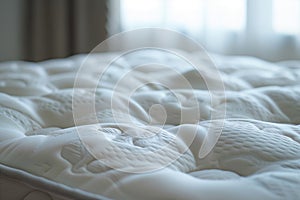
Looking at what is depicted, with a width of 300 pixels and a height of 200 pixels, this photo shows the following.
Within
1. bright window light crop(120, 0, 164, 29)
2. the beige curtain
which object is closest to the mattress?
bright window light crop(120, 0, 164, 29)

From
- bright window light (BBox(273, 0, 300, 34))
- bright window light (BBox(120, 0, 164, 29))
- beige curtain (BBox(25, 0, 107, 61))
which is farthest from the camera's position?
beige curtain (BBox(25, 0, 107, 61))

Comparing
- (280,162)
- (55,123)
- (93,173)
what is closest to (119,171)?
(93,173)

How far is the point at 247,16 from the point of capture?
238 centimetres

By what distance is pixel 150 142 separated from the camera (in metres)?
0.62

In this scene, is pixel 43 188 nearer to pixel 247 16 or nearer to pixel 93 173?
pixel 93 173

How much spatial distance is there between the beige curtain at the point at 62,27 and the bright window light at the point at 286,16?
98cm

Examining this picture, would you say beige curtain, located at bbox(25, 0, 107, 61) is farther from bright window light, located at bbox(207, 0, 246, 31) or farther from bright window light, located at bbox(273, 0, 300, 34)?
bright window light, located at bbox(273, 0, 300, 34)

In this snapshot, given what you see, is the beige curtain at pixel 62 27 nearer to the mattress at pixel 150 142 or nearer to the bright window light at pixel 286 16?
the bright window light at pixel 286 16

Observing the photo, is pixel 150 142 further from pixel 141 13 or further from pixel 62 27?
pixel 62 27

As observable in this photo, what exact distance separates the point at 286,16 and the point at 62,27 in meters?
1.29

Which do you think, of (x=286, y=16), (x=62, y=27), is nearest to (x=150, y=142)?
(x=286, y=16)

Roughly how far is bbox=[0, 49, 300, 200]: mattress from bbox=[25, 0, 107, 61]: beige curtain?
172 centimetres

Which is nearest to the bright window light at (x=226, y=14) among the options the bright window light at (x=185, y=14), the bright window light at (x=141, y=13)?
the bright window light at (x=185, y=14)

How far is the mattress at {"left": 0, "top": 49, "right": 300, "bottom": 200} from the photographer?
51 cm
